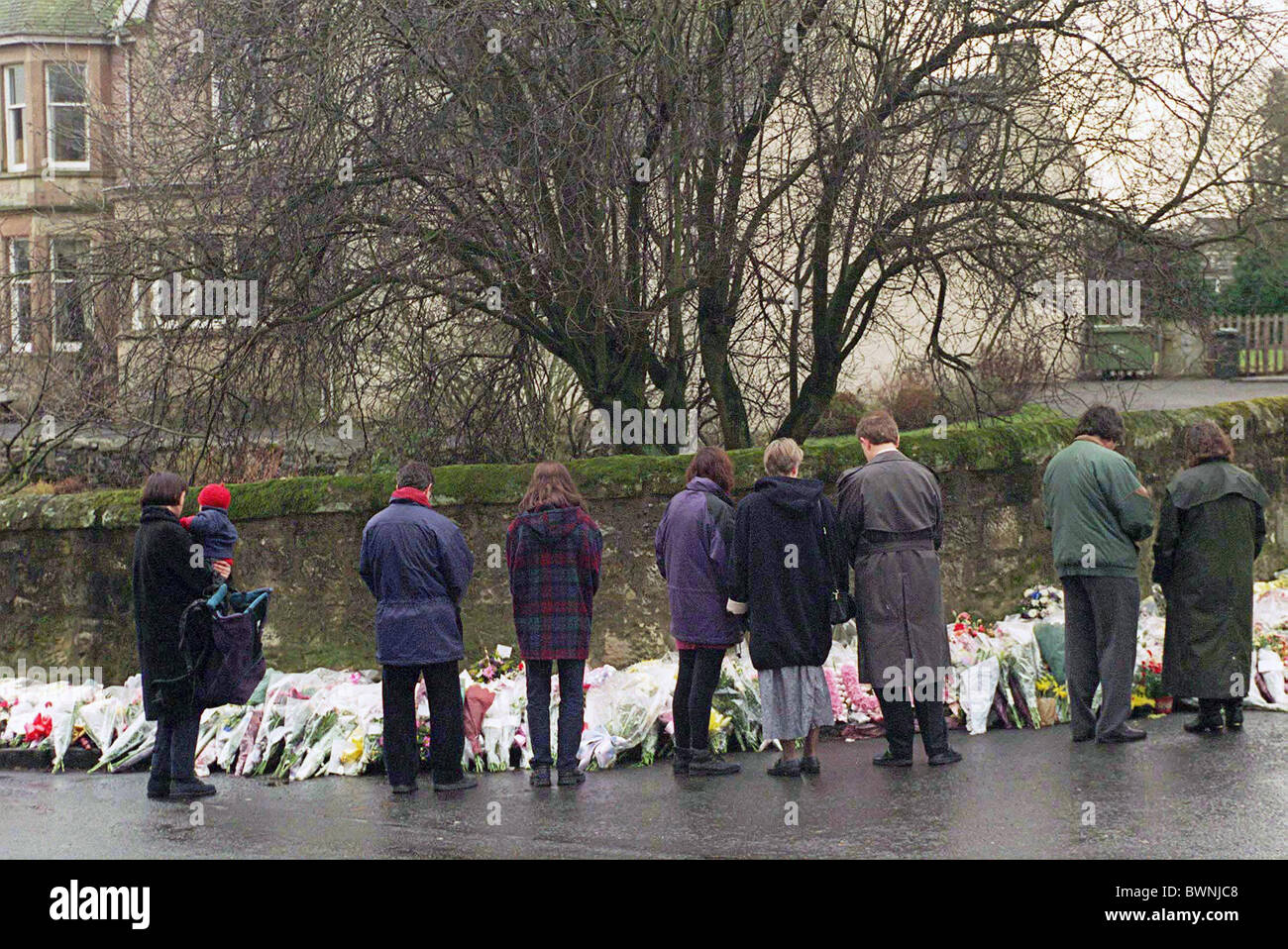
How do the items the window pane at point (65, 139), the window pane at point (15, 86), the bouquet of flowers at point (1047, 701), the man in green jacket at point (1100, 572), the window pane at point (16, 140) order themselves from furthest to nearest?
the window pane at point (16, 140) → the window pane at point (15, 86) → the window pane at point (65, 139) → the bouquet of flowers at point (1047, 701) → the man in green jacket at point (1100, 572)

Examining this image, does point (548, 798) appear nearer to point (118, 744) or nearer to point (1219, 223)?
point (118, 744)

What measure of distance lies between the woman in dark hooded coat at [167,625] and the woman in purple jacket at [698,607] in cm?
260

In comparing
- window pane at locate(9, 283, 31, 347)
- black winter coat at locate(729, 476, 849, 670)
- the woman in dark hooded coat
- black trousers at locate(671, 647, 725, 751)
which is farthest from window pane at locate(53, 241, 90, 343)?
black winter coat at locate(729, 476, 849, 670)

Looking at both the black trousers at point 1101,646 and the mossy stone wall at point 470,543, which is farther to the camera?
the mossy stone wall at point 470,543

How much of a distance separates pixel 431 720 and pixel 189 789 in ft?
4.54

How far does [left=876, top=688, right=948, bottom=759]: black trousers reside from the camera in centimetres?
897

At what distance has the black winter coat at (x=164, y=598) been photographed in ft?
29.5

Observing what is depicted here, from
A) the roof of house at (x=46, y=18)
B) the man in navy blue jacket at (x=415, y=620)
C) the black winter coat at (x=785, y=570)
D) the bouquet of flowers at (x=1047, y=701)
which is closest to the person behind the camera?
the man in navy blue jacket at (x=415, y=620)

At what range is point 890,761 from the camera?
29.6ft

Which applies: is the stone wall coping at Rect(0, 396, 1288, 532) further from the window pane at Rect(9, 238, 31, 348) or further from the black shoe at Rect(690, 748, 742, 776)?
the black shoe at Rect(690, 748, 742, 776)

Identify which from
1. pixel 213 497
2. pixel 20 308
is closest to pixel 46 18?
pixel 20 308

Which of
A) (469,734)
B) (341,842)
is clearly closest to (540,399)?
(469,734)

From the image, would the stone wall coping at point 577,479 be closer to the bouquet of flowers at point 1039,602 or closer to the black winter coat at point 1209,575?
the bouquet of flowers at point 1039,602

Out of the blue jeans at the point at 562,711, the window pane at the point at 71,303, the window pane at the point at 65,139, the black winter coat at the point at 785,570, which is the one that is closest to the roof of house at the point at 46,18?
the window pane at the point at 65,139
